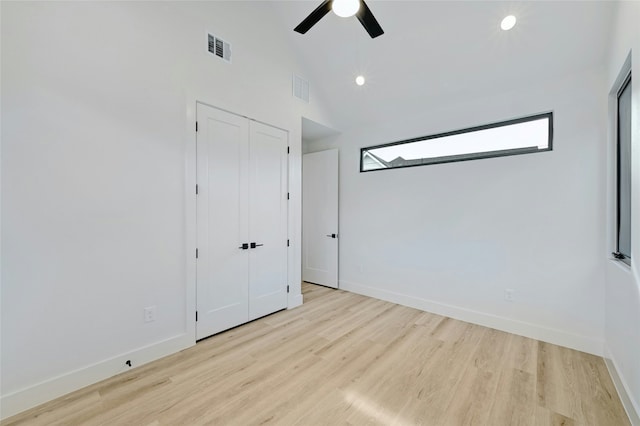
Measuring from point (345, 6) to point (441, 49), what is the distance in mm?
1772

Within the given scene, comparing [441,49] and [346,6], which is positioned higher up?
[441,49]

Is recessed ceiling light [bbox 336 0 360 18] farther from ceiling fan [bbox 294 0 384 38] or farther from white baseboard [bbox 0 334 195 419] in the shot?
white baseboard [bbox 0 334 195 419]

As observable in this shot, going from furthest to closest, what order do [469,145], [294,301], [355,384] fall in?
1. [294,301]
2. [469,145]
3. [355,384]

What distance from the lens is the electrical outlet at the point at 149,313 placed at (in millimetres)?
2344

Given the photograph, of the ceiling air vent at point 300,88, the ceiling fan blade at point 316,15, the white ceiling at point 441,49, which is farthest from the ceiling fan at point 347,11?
the ceiling air vent at point 300,88

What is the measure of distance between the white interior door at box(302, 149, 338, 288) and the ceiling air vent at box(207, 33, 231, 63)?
7.42ft

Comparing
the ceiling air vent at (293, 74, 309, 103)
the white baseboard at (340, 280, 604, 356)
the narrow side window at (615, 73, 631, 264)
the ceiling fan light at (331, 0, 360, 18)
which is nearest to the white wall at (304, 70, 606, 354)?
the white baseboard at (340, 280, 604, 356)

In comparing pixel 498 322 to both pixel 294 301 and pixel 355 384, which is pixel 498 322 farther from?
pixel 294 301

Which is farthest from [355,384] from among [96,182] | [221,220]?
[96,182]

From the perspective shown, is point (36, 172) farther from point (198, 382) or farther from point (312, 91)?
point (312, 91)

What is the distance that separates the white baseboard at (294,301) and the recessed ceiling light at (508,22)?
383 centimetres

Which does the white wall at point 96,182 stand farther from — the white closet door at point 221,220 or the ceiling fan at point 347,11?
the ceiling fan at point 347,11

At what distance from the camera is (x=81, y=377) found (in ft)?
6.55

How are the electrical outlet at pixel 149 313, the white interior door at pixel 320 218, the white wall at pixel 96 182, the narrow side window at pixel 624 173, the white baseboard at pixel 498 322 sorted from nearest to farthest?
the white wall at pixel 96 182
the narrow side window at pixel 624 173
the electrical outlet at pixel 149 313
the white baseboard at pixel 498 322
the white interior door at pixel 320 218
